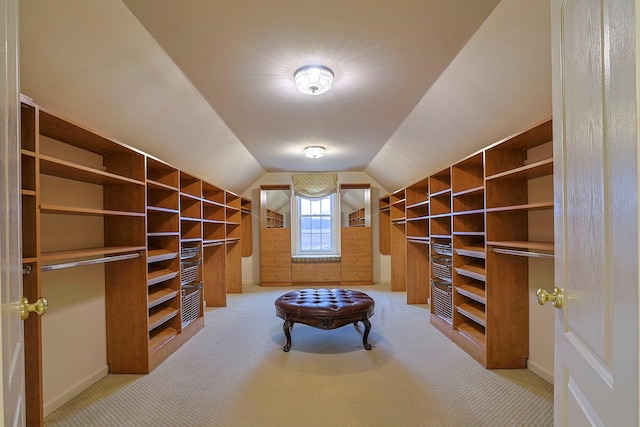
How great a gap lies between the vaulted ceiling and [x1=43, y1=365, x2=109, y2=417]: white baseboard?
1984 millimetres

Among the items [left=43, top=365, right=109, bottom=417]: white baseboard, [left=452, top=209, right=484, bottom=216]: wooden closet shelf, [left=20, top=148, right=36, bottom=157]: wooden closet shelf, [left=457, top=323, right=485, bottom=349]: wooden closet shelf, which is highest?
[left=20, top=148, right=36, bottom=157]: wooden closet shelf

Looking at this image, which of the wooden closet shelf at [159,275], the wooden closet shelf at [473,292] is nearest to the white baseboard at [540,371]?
the wooden closet shelf at [473,292]

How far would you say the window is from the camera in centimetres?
728

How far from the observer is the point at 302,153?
17.4ft

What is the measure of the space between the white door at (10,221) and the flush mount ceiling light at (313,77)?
1851 millimetres

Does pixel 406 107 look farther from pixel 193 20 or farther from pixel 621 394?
pixel 621 394

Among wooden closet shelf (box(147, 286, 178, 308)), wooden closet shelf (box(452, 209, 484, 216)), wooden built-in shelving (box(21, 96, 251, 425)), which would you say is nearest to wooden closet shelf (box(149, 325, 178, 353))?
wooden built-in shelving (box(21, 96, 251, 425))

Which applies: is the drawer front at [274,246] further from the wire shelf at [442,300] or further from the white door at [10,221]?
the white door at [10,221]

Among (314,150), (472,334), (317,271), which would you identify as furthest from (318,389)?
(317,271)

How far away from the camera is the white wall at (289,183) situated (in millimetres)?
6906

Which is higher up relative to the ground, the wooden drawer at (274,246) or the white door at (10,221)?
the white door at (10,221)

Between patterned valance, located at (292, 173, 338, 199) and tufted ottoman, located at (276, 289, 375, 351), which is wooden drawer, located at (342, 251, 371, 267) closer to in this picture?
patterned valance, located at (292, 173, 338, 199)

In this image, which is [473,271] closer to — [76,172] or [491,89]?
[491,89]

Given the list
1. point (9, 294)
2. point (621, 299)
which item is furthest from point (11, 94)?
point (621, 299)
